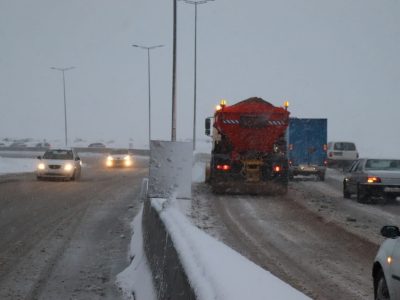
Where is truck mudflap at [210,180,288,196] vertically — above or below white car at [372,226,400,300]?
below

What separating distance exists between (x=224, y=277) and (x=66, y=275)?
18.8 feet

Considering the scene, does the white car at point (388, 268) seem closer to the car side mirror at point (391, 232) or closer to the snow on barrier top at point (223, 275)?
the car side mirror at point (391, 232)

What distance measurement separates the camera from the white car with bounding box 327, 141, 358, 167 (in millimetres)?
44759

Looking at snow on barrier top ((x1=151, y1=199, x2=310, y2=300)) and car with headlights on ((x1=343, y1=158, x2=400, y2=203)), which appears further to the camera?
car with headlights on ((x1=343, y1=158, x2=400, y2=203))

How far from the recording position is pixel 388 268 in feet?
19.7

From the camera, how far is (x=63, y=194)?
23672 mm

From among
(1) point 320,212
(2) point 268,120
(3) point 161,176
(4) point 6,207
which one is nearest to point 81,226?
(3) point 161,176

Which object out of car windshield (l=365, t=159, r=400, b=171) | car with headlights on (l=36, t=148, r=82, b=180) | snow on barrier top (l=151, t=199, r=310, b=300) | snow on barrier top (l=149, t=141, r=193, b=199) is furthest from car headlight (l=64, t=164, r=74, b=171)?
snow on barrier top (l=151, t=199, r=310, b=300)

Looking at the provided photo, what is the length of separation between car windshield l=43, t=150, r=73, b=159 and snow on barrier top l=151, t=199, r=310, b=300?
2710 cm

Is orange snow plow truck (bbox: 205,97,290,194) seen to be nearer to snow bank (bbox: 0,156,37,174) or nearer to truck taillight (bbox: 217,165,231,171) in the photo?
truck taillight (bbox: 217,165,231,171)

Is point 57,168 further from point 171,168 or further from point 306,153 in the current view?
point 171,168

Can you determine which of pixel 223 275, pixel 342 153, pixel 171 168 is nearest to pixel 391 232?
pixel 223 275

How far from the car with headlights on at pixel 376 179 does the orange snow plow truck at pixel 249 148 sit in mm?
2953

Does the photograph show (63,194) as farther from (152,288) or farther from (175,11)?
(152,288)
